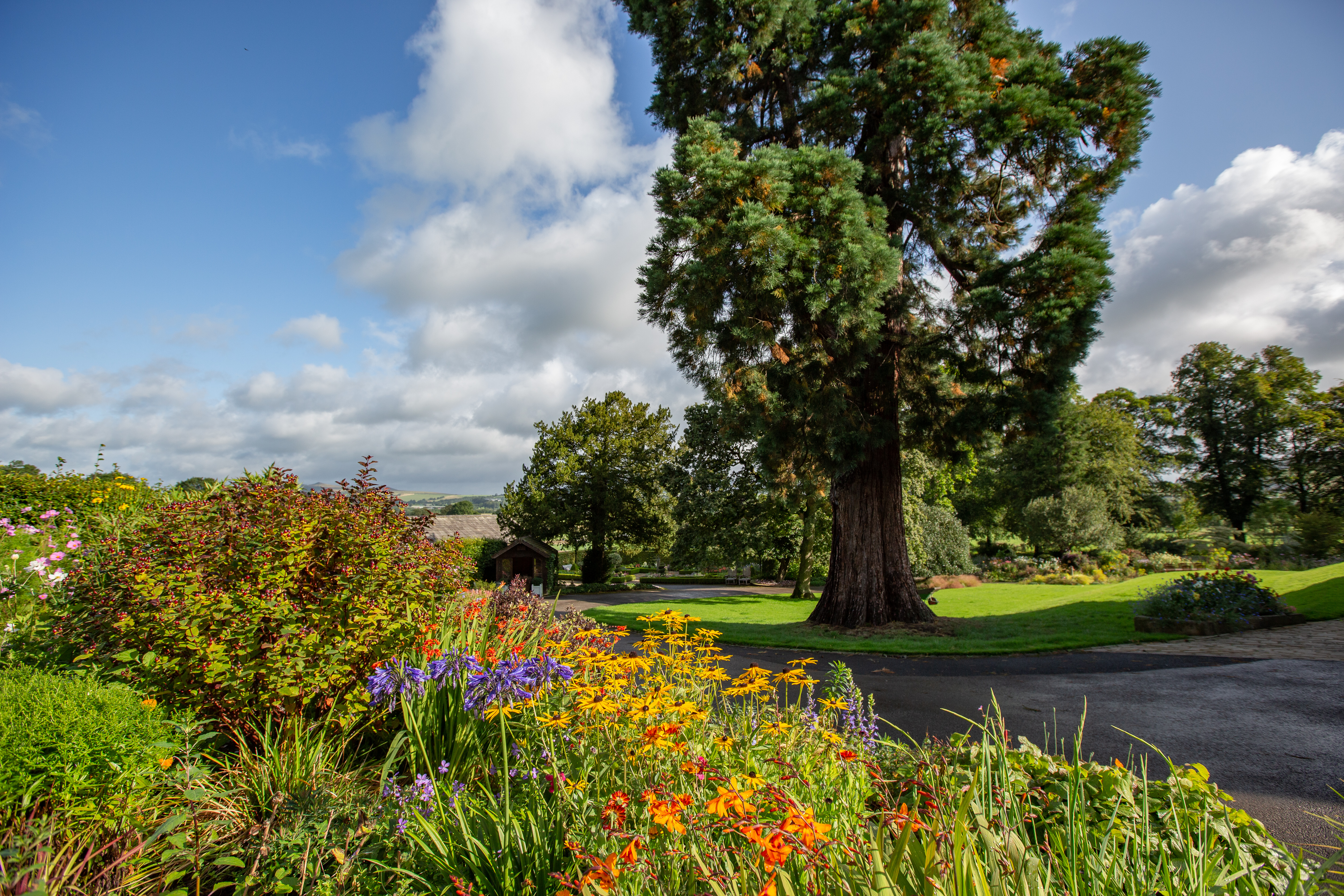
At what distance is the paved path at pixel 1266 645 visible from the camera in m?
8.32

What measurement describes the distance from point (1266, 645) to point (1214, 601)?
1944 millimetres

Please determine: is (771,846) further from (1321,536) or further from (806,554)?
(1321,536)

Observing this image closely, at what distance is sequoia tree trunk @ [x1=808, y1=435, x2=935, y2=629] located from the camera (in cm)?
1259

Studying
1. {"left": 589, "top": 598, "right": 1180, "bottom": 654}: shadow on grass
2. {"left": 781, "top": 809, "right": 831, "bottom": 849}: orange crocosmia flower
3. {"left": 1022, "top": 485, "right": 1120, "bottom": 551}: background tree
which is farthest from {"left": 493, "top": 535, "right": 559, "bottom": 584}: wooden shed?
{"left": 781, "top": 809, "right": 831, "bottom": 849}: orange crocosmia flower

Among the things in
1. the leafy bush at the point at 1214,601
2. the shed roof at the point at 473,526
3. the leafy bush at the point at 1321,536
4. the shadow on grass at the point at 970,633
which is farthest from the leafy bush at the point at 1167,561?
the shed roof at the point at 473,526

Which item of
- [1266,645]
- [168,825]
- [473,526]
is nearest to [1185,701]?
[1266,645]

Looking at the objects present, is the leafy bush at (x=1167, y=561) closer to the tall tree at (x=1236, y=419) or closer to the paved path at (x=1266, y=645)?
the tall tree at (x=1236, y=419)

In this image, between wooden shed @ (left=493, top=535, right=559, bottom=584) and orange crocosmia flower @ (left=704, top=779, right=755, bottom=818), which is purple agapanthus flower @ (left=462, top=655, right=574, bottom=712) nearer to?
orange crocosmia flower @ (left=704, top=779, right=755, bottom=818)

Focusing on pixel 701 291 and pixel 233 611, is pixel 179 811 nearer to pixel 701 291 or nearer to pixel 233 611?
pixel 233 611

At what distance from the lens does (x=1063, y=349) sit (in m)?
10.1

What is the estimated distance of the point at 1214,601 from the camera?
10.8 m

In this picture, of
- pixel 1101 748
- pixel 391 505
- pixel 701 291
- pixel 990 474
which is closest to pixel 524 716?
pixel 391 505

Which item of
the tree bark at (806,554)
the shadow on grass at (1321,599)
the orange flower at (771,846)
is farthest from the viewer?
the tree bark at (806,554)

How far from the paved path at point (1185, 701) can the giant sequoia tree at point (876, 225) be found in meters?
4.13
